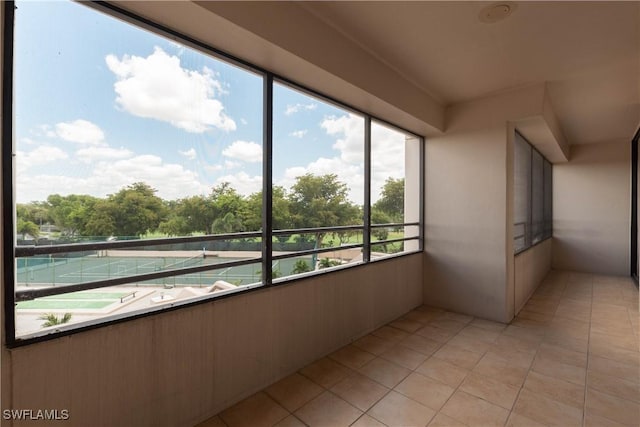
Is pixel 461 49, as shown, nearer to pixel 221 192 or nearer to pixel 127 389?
pixel 221 192

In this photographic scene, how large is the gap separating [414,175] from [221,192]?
2.78 metres

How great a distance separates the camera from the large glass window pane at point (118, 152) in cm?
124

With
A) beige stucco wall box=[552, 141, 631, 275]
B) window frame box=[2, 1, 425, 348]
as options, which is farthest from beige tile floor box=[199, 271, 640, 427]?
beige stucco wall box=[552, 141, 631, 275]

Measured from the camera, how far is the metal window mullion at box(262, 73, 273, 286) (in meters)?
2.04

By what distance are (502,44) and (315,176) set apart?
70.9 inches

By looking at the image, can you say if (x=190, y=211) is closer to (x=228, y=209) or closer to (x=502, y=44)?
(x=228, y=209)

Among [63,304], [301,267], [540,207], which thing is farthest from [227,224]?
[540,207]

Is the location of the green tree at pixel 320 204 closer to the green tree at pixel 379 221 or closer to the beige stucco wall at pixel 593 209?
the green tree at pixel 379 221

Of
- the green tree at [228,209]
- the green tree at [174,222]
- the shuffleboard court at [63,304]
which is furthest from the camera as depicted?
the green tree at [228,209]

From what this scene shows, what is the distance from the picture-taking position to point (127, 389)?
4.65ft

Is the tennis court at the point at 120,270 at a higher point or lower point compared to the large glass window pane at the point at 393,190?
lower

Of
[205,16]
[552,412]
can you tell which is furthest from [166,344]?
[552,412]

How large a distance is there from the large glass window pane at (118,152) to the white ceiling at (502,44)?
100cm

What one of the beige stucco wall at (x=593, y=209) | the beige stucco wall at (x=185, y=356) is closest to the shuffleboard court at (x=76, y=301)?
the beige stucco wall at (x=185, y=356)
